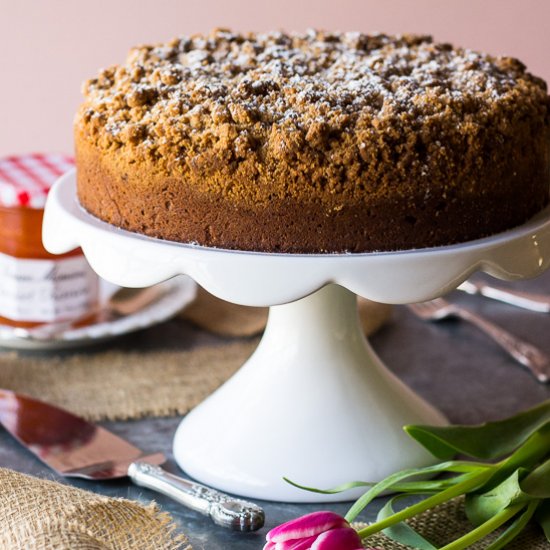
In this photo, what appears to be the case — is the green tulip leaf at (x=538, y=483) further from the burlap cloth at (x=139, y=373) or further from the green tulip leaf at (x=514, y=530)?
the burlap cloth at (x=139, y=373)

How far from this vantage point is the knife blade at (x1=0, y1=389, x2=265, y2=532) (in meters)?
1.06

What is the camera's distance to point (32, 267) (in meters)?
1.49

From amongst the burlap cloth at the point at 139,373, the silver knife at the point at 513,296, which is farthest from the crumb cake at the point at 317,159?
the silver knife at the point at 513,296

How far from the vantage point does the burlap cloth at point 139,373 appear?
1.35 m


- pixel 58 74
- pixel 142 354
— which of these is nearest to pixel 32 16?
pixel 58 74

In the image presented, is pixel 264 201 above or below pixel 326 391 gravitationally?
above

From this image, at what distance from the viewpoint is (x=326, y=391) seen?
1179mm

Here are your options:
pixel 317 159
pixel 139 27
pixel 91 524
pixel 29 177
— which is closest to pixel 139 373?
pixel 29 177

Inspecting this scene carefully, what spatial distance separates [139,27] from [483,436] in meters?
1.59

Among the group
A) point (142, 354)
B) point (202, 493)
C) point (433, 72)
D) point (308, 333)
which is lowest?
point (142, 354)

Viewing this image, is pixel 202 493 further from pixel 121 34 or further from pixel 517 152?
pixel 121 34

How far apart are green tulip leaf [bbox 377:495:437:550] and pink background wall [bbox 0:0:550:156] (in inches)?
65.6

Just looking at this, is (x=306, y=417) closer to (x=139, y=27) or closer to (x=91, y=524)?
(x=91, y=524)

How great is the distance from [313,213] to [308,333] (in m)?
0.25
